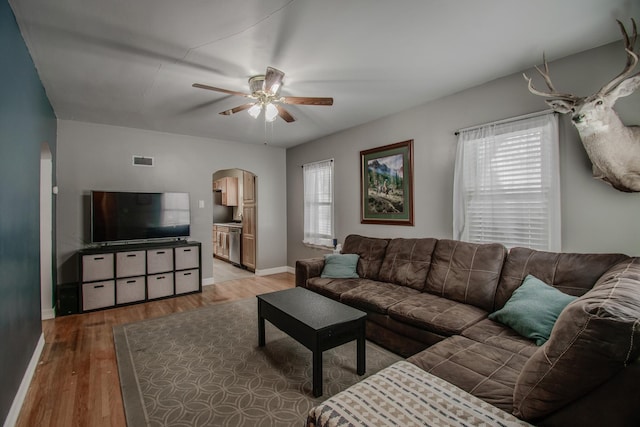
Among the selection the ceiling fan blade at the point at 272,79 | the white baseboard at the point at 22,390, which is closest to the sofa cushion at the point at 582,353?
the ceiling fan blade at the point at 272,79

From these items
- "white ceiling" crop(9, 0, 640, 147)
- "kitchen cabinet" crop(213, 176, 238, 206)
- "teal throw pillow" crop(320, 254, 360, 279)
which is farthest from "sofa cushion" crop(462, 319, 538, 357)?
"kitchen cabinet" crop(213, 176, 238, 206)

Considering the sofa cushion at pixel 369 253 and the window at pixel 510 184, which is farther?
the sofa cushion at pixel 369 253

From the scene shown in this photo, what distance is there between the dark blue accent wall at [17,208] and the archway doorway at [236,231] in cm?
322

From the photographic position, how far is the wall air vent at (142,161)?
4623 millimetres

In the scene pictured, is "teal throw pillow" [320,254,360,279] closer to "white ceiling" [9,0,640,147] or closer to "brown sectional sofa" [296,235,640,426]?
"brown sectional sofa" [296,235,640,426]

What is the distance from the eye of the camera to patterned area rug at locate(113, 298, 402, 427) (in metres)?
1.94

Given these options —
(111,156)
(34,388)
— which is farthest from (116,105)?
(34,388)

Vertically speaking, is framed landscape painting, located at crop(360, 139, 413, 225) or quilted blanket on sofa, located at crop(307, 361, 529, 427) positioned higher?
framed landscape painting, located at crop(360, 139, 413, 225)

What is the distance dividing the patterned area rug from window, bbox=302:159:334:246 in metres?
2.23

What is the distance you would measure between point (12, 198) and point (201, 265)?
3.05 m

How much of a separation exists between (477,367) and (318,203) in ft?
12.9

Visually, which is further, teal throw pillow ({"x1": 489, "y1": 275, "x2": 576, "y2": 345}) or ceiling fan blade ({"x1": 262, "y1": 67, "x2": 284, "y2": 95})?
ceiling fan blade ({"x1": 262, "y1": 67, "x2": 284, "y2": 95})

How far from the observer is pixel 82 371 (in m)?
2.46

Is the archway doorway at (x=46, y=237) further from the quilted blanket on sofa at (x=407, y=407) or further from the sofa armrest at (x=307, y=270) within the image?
the quilted blanket on sofa at (x=407, y=407)
